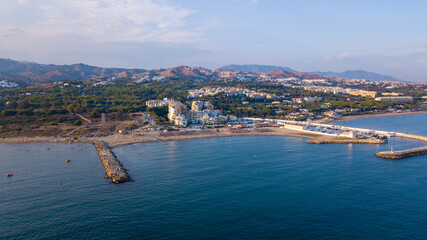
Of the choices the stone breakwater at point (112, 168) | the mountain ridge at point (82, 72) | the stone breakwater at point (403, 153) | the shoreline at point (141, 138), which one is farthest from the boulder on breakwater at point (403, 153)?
the mountain ridge at point (82, 72)

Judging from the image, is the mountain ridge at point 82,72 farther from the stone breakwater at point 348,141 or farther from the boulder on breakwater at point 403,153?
the boulder on breakwater at point 403,153

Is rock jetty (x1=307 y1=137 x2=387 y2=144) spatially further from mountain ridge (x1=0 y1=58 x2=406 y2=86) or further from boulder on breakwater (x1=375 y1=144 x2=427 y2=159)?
mountain ridge (x1=0 y1=58 x2=406 y2=86)

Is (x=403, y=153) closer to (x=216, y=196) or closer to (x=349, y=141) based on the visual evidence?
(x=349, y=141)

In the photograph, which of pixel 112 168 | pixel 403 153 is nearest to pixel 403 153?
pixel 403 153

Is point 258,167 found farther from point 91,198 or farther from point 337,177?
point 91,198

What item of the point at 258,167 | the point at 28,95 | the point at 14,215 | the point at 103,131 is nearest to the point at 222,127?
the point at 103,131

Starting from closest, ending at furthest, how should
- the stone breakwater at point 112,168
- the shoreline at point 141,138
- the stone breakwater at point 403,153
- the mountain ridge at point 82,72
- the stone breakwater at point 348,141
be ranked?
the stone breakwater at point 112,168
the stone breakwater at point 403,153
the stone breakwater at point 348,141
the shoreline at point 141,138
the mountain ridge at point 82,72
